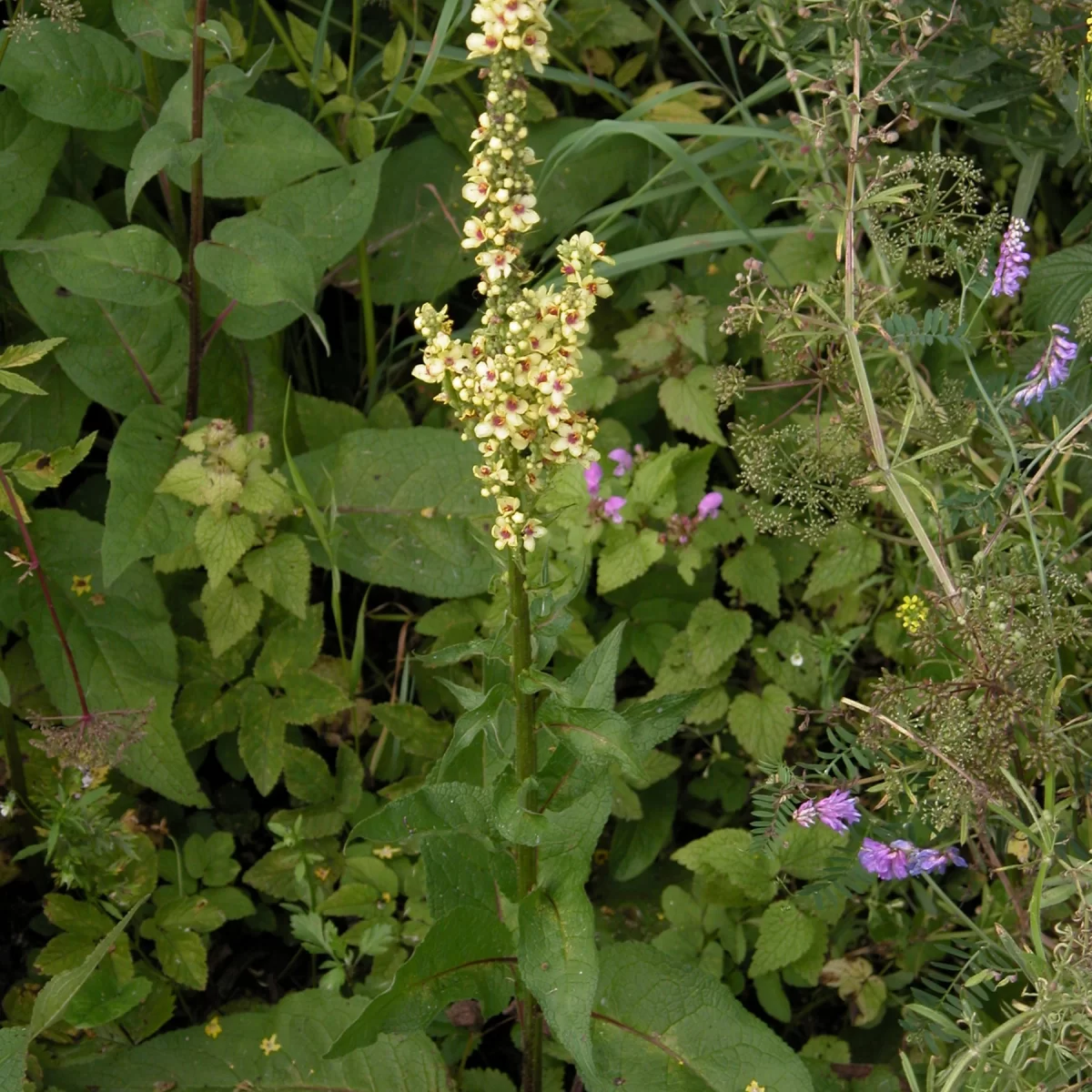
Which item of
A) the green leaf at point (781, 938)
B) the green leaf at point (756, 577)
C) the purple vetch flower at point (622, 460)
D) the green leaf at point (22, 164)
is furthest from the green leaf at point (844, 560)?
the green leaf at point (22, 164)

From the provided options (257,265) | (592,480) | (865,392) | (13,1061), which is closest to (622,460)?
(592,480)

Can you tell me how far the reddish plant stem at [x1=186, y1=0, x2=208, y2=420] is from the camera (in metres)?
2.12

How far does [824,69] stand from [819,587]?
1038 mm

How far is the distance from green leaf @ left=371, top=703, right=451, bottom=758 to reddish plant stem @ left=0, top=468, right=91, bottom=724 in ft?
1.82

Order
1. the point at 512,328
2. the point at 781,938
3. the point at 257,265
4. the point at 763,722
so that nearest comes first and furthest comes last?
the point at 512,328 → the point at 781,938 → the point at 257,265 → the point at 763,722

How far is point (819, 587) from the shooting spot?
97.2 inches

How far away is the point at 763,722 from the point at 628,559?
42 cm

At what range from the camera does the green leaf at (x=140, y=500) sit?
2250 mm

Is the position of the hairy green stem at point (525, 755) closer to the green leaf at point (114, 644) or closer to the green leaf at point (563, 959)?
the green leaf at point (563, 959)

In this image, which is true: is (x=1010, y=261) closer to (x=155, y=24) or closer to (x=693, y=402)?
(x=693, y=402)

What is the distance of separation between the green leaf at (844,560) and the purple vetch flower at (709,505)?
0.24 meters

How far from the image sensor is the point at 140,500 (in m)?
2.32

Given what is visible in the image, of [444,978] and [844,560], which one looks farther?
[844,560]

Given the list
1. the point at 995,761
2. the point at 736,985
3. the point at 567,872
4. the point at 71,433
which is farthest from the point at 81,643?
the point at 995,761
